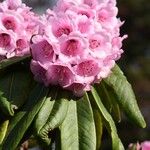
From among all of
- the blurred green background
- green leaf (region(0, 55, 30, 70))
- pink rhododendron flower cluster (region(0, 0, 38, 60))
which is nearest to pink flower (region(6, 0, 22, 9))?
pink rhododendron flower cluster (region(0, 0, 38, 60))

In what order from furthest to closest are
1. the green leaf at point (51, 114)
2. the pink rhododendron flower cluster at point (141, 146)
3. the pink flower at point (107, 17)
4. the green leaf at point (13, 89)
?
the pink rhododendron flower cluster at point (141, 146), the pink flower at point (107, 17), the green leaf at point (13, 89), the green leaf at point (51, 114)

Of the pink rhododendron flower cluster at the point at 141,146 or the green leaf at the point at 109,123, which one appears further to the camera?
the pink rhododendron flower cluster at the point at 141,146

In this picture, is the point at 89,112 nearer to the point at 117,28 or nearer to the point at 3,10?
the point at 117,28

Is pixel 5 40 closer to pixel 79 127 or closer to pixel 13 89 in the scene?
pixel 13 89

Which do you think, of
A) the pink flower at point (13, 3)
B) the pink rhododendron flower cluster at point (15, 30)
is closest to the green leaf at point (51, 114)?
the pink rhododendron flower cluster at point (15, 30)

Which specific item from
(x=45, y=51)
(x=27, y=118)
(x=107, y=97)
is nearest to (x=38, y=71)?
(x=45, y=51)

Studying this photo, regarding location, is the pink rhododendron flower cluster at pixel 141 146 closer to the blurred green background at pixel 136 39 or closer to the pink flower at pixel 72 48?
the pink flower at pixel 72 48

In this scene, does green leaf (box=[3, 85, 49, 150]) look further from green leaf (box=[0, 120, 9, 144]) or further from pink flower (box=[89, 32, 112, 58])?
pink flower (box=[89, 32, 112, 58])

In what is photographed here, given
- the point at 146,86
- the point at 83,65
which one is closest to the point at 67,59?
the point at 83,65
